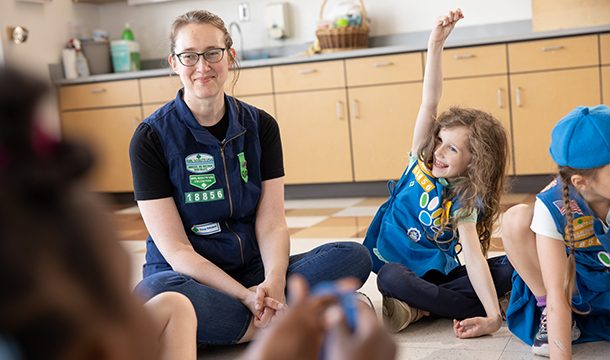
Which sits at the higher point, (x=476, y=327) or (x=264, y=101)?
(x=264, y=101)

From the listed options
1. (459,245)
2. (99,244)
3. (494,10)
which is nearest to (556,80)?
(494,10)

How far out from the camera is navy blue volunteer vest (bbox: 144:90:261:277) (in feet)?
6.49

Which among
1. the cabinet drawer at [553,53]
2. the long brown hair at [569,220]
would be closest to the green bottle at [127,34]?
the cabinet drawer at [553,53]

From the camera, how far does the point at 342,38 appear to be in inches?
182

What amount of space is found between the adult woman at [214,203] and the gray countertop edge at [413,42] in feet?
7.92

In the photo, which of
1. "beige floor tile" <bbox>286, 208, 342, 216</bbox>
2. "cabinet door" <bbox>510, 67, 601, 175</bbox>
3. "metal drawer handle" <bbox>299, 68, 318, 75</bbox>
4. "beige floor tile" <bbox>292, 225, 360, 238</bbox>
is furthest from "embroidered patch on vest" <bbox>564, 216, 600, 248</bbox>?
"metal drawer handle" <bbox>299, 68, 318, 75</bbox>

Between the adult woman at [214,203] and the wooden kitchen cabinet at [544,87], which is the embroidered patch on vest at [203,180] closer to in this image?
the adult woman at [214,203]

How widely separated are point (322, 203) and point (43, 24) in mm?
2172

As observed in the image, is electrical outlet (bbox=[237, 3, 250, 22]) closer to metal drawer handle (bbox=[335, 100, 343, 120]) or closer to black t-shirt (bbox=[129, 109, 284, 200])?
metal drawer handle (bbox=[335, 100, 343, 120])

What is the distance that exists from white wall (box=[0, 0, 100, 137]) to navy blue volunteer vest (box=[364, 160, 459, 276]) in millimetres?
3015

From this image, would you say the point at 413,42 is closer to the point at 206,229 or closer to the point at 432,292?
the point at 432,292

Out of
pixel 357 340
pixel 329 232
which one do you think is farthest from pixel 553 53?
pixel 357 340

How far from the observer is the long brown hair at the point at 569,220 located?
160 centimetres

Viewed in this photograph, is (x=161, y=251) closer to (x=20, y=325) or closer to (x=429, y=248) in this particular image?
(x=429, y=248)
